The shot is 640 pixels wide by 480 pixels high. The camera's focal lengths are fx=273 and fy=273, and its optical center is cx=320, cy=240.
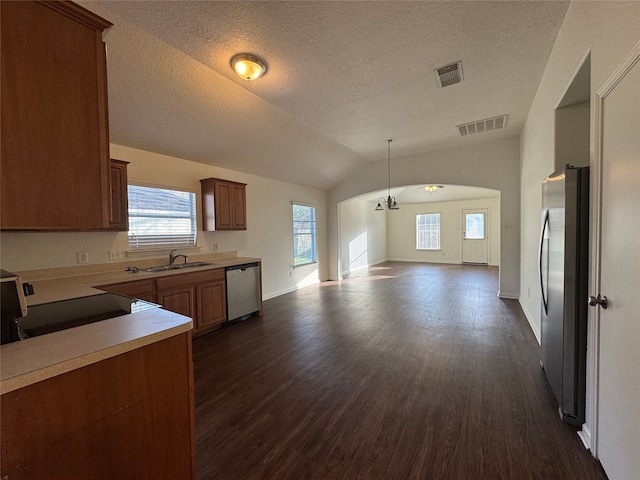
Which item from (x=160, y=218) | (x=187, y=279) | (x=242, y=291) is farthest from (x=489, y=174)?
(x=160, y=218)

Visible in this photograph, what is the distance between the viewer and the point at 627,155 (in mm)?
1289

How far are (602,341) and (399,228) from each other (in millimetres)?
10129

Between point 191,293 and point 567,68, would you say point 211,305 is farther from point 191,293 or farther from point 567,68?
point 567,68

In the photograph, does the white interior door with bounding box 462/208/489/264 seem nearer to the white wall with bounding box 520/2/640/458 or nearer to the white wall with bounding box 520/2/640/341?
the white wall with bounding box 520/2/640/341

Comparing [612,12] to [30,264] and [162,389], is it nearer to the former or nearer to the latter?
[162,389]

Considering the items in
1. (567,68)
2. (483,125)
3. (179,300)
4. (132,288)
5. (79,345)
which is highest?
(483,125)

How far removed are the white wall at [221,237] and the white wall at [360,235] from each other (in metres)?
0.95

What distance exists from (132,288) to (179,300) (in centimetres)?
55

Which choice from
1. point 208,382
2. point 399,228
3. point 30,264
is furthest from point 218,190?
point 399,228

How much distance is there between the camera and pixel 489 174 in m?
5.27

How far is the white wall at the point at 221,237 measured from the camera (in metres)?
2.81

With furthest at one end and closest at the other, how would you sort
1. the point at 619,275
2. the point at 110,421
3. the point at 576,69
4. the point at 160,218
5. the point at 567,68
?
the point at 160,218, the point at 567,68, the point at 576,69, the point at 619,275, the point at 110,421

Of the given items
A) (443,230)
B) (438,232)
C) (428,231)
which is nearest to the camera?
(443,230)

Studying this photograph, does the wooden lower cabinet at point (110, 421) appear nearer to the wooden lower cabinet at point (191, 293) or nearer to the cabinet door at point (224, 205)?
the wooden lower cabinet at point (191, 293)
